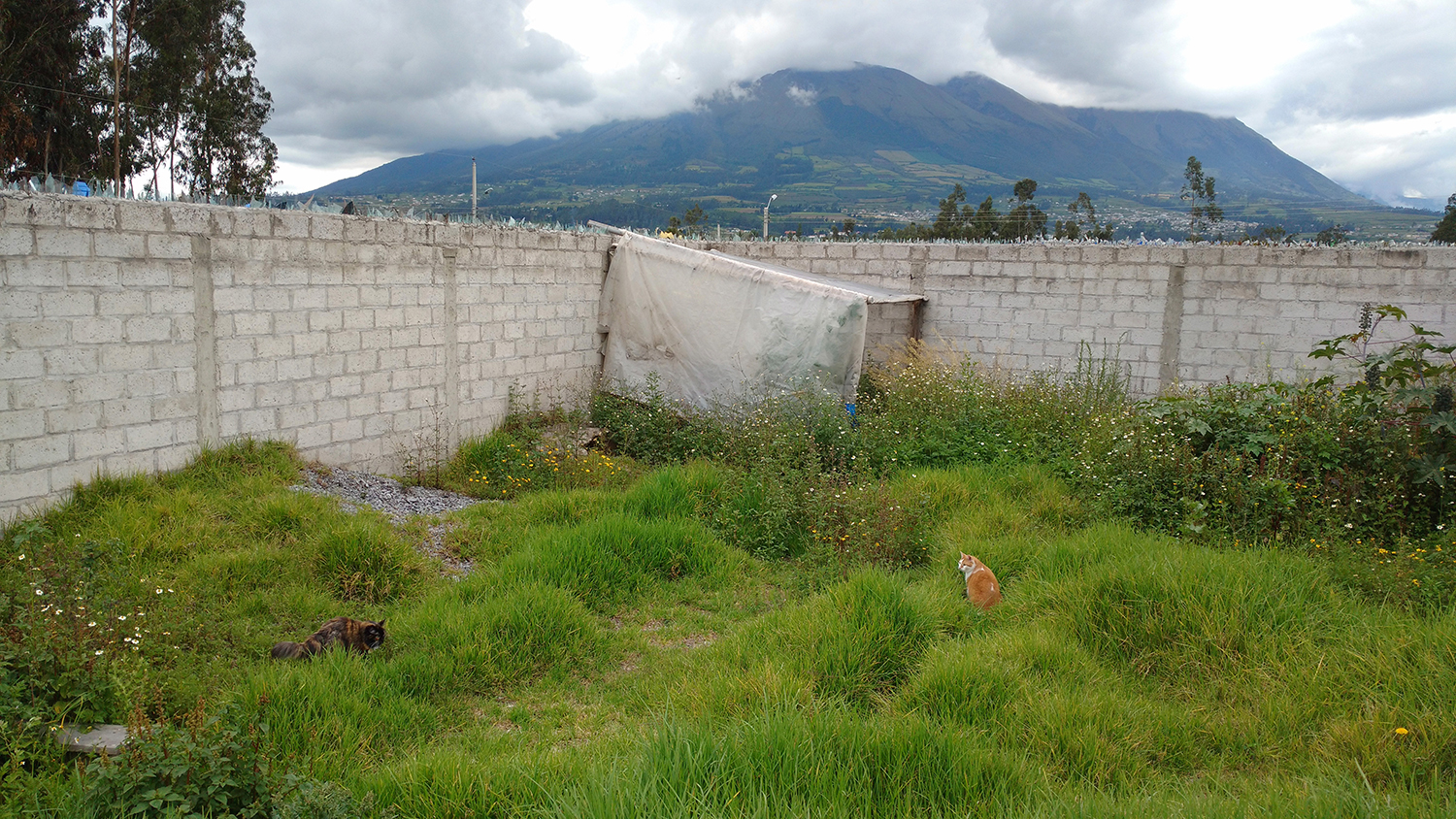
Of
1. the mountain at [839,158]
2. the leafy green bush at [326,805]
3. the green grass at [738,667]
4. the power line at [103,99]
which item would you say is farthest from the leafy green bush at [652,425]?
the mountain at [839,158]

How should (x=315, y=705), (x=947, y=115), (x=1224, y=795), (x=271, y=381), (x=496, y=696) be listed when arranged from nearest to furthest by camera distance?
(x=1224, y=795) < (x=315, y=705) < (x=496, y=696) < (x=271, y=381) < (x=947, y=115)

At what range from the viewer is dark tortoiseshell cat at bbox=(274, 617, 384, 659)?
3580 millimetres

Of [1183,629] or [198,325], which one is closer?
[1183,629]

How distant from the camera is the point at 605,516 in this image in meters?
5.24

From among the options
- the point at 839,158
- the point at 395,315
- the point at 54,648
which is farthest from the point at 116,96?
the point at 839,158

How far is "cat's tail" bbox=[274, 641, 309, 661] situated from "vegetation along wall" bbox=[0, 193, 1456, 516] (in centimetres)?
226

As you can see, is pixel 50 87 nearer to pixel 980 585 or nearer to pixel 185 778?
pixel 185 778

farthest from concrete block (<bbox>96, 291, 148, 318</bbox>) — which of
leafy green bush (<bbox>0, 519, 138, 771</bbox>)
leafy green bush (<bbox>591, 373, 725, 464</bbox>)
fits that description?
leafy green bush (<bbox>591, 373, 725, 464</bbox>)

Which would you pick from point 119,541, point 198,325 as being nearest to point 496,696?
point 119,541

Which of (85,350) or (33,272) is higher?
(33,272)

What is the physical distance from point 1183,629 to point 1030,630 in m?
0.66

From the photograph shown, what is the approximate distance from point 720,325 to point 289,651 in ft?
18.8

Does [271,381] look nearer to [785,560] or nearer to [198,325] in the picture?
[198,325]

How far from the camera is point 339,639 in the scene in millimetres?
3631
